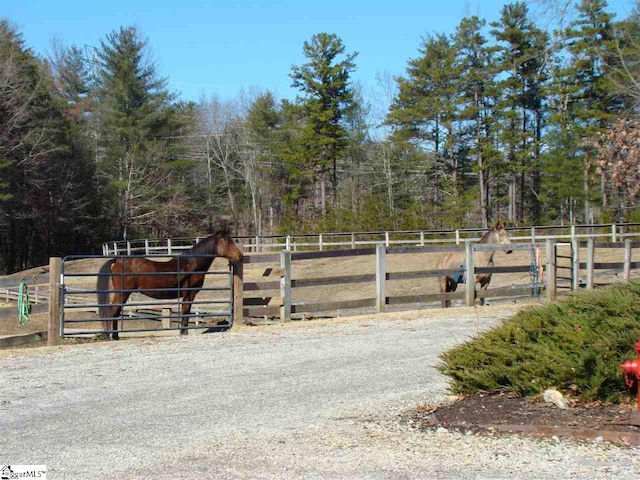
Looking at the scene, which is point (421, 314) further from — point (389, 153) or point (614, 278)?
point (389, 153)

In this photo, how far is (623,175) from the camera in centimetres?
1752

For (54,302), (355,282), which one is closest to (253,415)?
(54,302)

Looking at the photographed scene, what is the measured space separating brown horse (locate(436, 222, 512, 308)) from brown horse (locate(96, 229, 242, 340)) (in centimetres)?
484

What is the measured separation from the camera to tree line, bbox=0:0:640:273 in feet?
145

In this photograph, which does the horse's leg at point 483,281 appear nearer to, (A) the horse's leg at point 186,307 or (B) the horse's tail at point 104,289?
(A) the horse's leg at point 186,307

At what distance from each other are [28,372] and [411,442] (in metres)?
5.54

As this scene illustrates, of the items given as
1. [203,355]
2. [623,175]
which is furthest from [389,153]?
[203,355]

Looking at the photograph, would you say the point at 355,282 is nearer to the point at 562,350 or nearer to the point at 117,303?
the point at 117,303

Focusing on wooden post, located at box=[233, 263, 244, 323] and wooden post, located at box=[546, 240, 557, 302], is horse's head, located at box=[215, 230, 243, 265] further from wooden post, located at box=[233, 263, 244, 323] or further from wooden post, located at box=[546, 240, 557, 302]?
wooden post, located at box=[546, 240, 557, 302]

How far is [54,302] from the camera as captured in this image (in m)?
11.2

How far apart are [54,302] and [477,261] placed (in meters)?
8.59

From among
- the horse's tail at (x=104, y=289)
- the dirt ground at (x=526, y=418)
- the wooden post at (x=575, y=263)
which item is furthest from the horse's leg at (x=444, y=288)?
the dirt ground at (x=526, y=418)

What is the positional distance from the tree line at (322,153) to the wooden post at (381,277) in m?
30.9

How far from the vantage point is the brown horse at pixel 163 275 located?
40.9 feet
